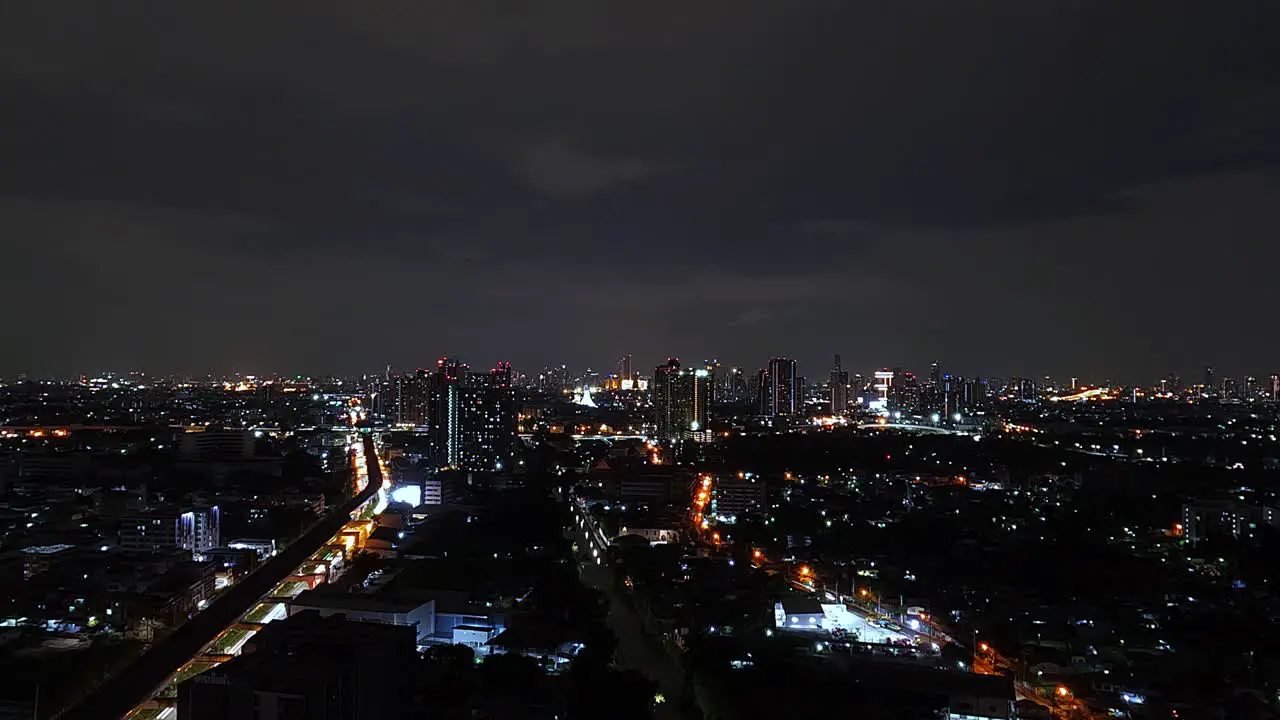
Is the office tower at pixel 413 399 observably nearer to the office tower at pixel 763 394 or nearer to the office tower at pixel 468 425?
the office tower at pixel 468 425

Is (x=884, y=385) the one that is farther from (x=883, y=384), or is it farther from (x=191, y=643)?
(x=191, y=643)

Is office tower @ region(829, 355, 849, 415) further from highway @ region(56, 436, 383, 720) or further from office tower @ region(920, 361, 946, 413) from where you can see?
highway @ region(56, 436, 383, 720)

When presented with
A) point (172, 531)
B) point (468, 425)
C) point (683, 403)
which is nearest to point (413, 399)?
point (683, 403)

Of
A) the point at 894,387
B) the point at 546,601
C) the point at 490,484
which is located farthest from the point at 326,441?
the point at 894,387

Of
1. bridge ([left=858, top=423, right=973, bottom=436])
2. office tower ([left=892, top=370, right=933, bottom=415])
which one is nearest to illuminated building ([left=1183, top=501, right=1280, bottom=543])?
bridge ([left=858, top=423, right=973, bottom=436])

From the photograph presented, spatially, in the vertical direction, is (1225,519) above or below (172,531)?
below
